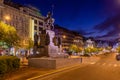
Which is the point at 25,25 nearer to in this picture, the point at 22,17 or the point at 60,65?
the point at 22,17

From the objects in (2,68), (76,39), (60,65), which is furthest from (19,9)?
(76,39)

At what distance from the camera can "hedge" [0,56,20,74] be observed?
695 inches

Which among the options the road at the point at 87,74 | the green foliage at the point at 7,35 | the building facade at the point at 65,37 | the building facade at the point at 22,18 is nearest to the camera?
the road at the point at 87,74

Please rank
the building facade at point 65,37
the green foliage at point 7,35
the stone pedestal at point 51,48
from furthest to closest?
the building facade at point 65,37 < the green foliage at point 7,35 < the stone pedestal at point 51,48

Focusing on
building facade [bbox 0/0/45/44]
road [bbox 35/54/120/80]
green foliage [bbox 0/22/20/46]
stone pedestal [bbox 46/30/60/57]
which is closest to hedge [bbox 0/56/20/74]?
road [bbox 35/54/120/80]

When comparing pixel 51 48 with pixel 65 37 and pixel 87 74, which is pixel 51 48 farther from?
pixel 65 37

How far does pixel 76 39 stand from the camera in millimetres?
185375

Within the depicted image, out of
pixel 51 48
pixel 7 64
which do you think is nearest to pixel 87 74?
pixel 7 64

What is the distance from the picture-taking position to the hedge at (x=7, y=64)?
57.9 feet

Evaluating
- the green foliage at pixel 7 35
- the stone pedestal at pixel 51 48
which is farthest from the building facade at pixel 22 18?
the stone pedestal at pixel 51 48

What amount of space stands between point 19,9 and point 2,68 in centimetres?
7643

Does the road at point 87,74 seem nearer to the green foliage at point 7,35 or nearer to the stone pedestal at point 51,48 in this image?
the stone pedestal at point 51,48

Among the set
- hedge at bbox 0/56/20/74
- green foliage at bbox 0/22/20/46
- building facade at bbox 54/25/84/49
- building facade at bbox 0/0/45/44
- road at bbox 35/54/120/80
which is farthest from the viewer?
building facade at bbox 54/25/84/49

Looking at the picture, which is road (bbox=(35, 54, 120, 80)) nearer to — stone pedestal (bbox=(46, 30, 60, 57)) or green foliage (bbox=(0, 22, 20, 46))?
stone pedestal (bbox=(46, 30, 60, 57))
